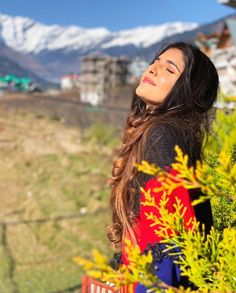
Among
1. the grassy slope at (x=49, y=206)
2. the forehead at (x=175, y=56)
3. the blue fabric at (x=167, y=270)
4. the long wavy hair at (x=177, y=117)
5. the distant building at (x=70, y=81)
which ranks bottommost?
the grassy slope at (x=49, y=206)

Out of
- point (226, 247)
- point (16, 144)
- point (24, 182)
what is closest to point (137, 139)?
point (226, 247)

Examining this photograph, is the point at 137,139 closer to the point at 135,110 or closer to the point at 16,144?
the point at 135,110

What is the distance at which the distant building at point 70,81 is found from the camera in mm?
51644

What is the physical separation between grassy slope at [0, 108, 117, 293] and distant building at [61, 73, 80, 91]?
108ft

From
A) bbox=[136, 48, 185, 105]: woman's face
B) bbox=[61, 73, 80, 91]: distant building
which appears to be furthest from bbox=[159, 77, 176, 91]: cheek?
bbox=[61, 73, 80, 91]: distant building

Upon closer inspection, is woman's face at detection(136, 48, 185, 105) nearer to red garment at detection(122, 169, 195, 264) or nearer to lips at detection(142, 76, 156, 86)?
lips at detection(142, 76, 156, 86)

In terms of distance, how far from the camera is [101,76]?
37.2m

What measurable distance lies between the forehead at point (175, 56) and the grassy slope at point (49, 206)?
1.09 meters

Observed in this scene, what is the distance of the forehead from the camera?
5.50 ft

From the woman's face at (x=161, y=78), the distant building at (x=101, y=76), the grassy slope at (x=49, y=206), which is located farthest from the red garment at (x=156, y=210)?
the distant building at (x=101, y=76)

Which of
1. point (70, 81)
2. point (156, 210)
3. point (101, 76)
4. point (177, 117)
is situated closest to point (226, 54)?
point (177, 117)

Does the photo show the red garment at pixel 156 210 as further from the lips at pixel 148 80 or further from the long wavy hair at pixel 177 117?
the lips at pixel 148 80

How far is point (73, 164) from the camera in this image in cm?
1447

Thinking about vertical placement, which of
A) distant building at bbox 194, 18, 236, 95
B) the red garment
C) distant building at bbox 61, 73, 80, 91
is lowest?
the red garment
